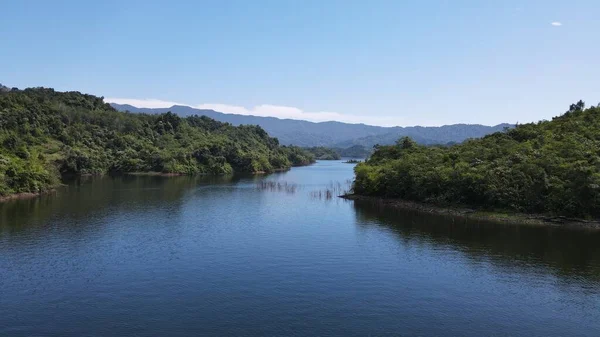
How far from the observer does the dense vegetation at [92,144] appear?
98000mm

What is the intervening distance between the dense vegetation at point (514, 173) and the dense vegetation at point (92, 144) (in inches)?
2664

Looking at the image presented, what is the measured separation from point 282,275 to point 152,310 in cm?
1128

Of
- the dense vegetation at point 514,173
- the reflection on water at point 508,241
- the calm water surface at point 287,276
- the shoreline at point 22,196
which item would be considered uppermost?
the dense vegetation at point 514,173

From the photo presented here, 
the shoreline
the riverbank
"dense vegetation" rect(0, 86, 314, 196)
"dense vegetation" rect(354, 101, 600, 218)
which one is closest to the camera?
the riverbank

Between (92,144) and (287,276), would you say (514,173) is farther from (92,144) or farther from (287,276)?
(92,144)

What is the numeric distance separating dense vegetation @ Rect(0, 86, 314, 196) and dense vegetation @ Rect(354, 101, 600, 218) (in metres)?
67.7

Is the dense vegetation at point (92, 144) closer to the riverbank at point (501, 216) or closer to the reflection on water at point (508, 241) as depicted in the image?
the reflection on water at point (508, 241)

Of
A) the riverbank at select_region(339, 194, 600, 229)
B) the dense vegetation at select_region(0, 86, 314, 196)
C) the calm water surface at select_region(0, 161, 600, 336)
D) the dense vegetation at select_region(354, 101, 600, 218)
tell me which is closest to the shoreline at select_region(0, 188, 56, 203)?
the dense vegetation at select_region(0, 86, 314, 196)

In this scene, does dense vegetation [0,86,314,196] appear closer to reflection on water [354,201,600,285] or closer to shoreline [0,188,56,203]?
shoreline [0,188,56,203]

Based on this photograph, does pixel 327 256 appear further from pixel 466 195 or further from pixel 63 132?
pixel 63 132

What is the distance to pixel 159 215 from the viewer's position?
6250 cm

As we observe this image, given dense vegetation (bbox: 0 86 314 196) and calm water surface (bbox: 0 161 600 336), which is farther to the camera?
dense vegetation (bbox: 0 86 314 196)

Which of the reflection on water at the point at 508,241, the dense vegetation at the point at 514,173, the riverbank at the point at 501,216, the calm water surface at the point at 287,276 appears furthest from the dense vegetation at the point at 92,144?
the riverbank at the point at 501,216

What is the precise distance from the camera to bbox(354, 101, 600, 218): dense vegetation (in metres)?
60.6
